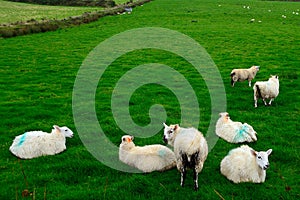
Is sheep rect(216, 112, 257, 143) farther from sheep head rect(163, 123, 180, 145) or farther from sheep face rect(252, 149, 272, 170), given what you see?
sheep head rect(163, 123, 180, 145)

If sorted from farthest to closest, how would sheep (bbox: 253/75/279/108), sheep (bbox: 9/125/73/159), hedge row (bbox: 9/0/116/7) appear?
hedge row (bbox: 9/0/116/7), sheep (bbox: 253/75/279/108), sheep (bbox: 9/125/73/159)

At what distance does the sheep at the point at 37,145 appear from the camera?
27.6 ft

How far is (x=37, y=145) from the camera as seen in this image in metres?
8.52

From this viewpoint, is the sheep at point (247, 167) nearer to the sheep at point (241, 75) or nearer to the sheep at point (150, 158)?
the sheep at point (150, 158)

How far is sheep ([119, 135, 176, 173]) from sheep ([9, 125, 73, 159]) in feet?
6.33

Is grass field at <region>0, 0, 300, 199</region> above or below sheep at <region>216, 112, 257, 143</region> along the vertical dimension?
below

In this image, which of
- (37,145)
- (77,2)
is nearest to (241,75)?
(37,145)

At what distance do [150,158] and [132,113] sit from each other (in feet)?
13.7

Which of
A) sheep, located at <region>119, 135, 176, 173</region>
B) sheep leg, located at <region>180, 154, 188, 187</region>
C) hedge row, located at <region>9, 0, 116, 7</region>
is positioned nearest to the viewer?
sheep leg, located at <region>180, 154, 188, 187</region>

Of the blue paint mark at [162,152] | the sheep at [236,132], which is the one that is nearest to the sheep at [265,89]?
the sheep at [236,132]

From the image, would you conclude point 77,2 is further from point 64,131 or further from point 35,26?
point 64,131

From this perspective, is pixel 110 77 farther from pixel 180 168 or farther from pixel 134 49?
pixel 180 168

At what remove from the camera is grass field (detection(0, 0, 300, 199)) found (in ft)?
22.7

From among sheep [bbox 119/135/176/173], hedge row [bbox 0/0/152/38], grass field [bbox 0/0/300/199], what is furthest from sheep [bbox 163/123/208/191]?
hedge row [bbox 0/0/152/38]
